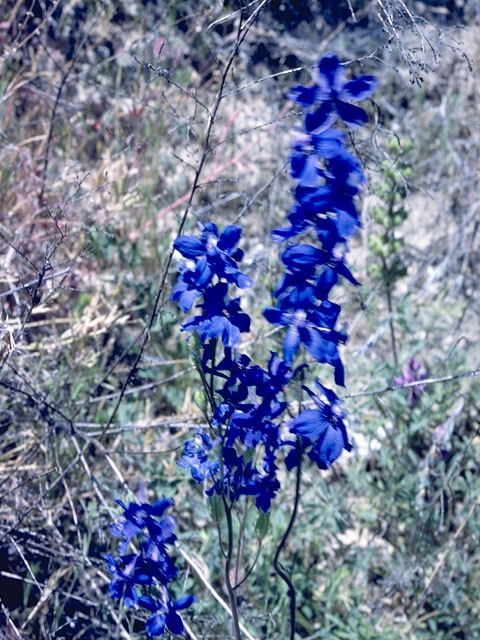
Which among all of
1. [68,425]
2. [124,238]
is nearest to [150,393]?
[68,425]

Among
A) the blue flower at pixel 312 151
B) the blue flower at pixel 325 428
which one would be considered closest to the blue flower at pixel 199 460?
the blue flower at pixel 325 428

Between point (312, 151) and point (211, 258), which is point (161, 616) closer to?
point (211, 258)

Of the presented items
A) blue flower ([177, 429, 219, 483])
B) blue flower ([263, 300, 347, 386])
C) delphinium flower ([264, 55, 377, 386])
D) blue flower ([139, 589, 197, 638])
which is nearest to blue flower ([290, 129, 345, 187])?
delphinium flower ([264, 55, 377, 386])

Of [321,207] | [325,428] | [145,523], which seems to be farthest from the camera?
[145,523]

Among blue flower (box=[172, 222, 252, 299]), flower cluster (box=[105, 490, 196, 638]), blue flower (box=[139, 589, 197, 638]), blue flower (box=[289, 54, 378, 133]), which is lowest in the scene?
blue flower (box=[139, 589, 197, 638])

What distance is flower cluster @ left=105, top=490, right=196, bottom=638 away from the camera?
60.0 inches

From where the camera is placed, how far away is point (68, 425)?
2309 mm

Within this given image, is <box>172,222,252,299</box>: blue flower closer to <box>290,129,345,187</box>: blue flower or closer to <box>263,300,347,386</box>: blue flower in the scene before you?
<box>263,300,347,386</box>: blue flower

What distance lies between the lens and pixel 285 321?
4.28 ft

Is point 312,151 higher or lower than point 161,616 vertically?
higher

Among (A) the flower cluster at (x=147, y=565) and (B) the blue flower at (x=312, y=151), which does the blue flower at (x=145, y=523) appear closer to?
(A) the flower cluster at (x=147, y=565)

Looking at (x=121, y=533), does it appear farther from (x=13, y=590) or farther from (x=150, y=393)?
(x=150, y=393)

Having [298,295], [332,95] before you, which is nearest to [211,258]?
[298,295]

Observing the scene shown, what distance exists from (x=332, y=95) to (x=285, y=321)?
16.3 inches
